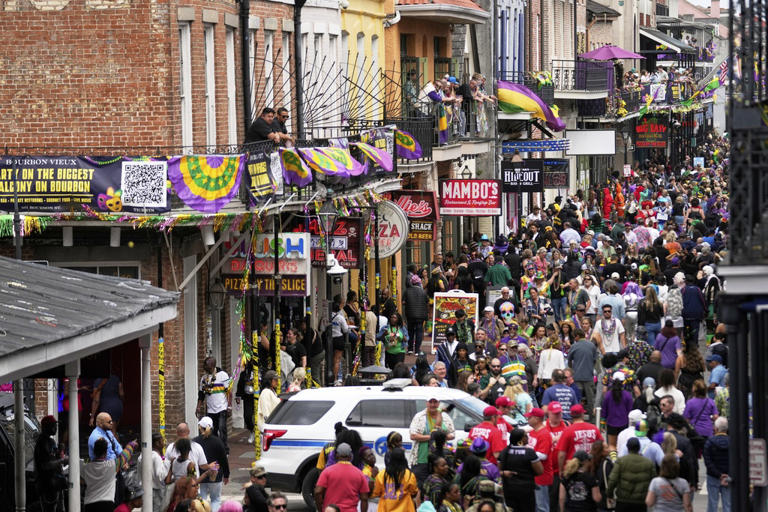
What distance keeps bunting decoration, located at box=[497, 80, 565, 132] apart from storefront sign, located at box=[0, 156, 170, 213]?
85.7 ft

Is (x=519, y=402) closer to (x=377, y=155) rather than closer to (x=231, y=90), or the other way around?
(x=231, y=90)

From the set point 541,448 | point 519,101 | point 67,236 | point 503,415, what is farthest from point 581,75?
Result: point 541,448

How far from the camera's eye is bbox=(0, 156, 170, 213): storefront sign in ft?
73.2

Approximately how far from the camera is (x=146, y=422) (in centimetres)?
1638

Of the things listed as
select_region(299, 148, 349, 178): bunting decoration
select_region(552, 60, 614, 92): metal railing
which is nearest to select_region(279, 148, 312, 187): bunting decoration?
select_region(299, 148, 349, 178): bunting decoration

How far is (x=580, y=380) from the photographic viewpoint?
24156 mm

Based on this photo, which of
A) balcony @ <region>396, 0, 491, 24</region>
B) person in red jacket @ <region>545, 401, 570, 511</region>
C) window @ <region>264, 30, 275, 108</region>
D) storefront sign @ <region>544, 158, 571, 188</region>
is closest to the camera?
person in red jacket @ <region>545, 401, 570, 511</region>

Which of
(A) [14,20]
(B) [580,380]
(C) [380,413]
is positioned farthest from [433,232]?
(C) [380,413]

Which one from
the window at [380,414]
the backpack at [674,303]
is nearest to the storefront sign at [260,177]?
the window at [380,414]

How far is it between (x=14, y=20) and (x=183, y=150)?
296 cm

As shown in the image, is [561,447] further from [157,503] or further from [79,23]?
[79,23]

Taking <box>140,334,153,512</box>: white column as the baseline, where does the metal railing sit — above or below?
above

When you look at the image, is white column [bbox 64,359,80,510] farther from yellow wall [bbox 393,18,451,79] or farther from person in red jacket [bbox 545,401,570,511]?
yellow wall [bbox 393,18,451,79]

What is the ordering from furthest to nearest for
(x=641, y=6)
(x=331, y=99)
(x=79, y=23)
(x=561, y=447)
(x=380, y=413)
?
(x=641, y=6), (x=331, y=99), (x=79, y=23), (x=380, y=413), (x=561, y=447)
